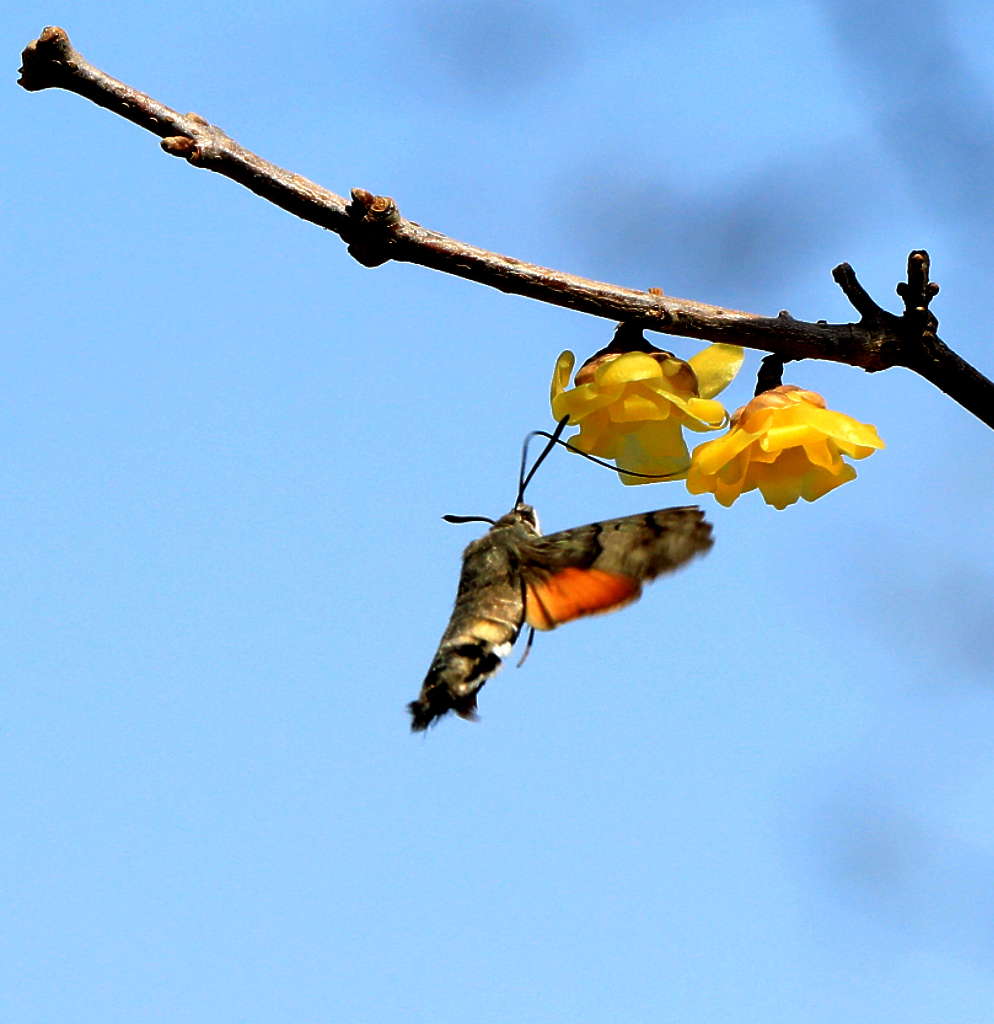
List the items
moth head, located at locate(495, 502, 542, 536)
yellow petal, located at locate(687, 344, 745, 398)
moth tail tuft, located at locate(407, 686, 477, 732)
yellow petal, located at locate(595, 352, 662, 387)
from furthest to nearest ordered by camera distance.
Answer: yellow petal, located at locate(687, 344, 745, 398) < yellow petal, located at locate(595, 352, 662, 387) < moth head, located at locate(495, 502, 542, 536) < moth tail tuft, located at locate(407, 686, 477, 732)

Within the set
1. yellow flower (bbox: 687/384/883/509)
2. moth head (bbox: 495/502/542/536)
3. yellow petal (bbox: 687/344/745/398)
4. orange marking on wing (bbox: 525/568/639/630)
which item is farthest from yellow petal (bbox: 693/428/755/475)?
orange marking on wing (bbox: 525/568/639/630)

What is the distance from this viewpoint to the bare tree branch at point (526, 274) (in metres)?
2.36

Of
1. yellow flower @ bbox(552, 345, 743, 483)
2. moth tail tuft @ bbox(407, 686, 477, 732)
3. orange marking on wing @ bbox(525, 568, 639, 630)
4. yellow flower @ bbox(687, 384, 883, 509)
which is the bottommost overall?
moth tail tuft @ bbox(407, 686, 477, 732)

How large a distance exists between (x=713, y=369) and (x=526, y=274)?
0.70 m

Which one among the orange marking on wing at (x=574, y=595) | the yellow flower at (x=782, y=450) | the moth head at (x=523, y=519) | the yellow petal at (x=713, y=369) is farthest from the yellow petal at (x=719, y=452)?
the orange marking on wing at (x=574, y=595)

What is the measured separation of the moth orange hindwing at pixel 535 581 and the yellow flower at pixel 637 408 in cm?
62

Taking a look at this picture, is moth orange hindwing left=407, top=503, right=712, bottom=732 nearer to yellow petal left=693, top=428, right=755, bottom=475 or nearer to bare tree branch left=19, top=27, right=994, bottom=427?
bare tree branch left=19, top=27, right=994, bottom=427

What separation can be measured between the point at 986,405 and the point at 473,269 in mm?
910

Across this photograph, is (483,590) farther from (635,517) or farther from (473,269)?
(473,269)

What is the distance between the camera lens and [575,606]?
2188 millimetres

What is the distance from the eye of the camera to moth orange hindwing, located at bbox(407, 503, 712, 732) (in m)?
2.10

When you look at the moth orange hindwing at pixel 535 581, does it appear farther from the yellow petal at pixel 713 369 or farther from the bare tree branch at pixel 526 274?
the yellow petal at pixel 713 369

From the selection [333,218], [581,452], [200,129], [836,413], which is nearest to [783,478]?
[836,413]

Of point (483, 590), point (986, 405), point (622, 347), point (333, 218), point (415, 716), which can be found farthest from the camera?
point (622, 347)
